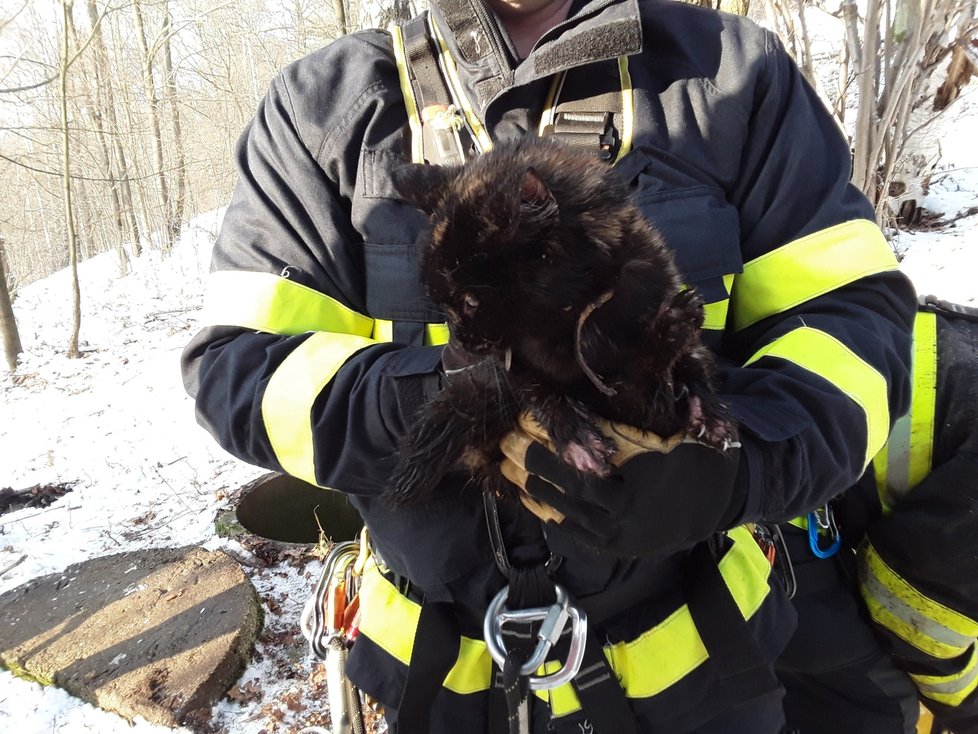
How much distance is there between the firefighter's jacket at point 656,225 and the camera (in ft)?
4.08

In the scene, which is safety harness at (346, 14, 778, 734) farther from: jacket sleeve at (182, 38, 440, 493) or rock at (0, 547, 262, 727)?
rock at (0, 547, 262, 727)

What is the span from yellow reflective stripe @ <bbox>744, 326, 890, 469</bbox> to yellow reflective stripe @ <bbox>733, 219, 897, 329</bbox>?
0.11 m

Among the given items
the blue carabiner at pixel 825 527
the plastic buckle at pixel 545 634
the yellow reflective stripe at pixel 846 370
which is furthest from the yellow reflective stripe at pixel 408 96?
the blue carabiner at pixel 825 527

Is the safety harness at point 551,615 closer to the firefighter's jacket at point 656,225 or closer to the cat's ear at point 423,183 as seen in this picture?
the firefighter's jacket at point 656,225

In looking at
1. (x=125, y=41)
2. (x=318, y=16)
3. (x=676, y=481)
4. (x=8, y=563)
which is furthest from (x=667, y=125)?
(x=125, y=41)

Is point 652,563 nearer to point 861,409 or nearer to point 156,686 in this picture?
point 861,409

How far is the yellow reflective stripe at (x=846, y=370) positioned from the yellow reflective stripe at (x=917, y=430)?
53 centimetres

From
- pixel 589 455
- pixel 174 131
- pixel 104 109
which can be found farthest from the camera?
pixel 174 131

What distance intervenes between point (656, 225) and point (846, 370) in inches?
19.7

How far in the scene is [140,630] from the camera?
2961mm

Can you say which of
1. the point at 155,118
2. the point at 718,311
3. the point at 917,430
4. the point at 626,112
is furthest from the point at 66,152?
the point at 917,430

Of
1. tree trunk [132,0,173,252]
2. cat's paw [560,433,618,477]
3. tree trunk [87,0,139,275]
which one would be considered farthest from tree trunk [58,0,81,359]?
cat's paw [560,433,618,477]

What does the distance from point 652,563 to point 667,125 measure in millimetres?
1027

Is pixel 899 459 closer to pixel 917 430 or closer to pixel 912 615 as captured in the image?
pixel 917 430
